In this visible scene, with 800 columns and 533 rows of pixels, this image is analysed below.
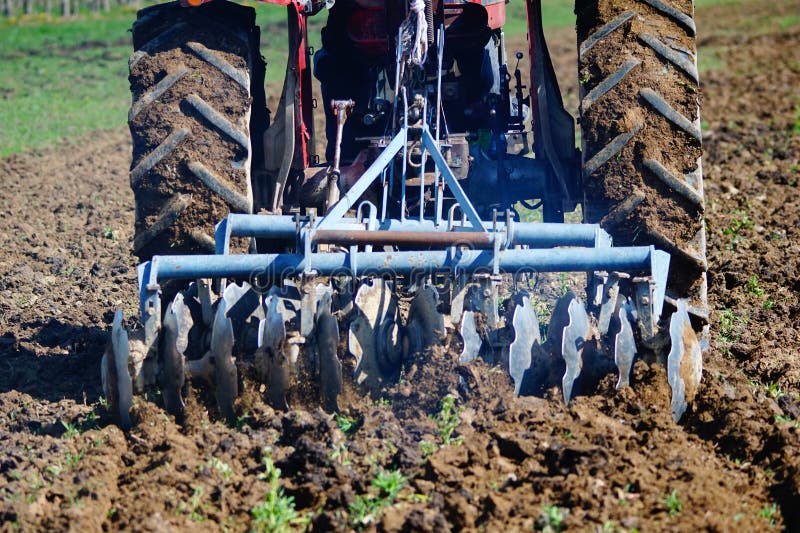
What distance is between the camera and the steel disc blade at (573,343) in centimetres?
488

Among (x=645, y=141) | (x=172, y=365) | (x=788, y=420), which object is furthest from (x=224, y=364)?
(x=788, y=420)

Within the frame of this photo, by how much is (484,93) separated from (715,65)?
1385 cm

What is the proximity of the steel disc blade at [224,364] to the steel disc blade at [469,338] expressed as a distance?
1.00 meters

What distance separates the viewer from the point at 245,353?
500 centimetres

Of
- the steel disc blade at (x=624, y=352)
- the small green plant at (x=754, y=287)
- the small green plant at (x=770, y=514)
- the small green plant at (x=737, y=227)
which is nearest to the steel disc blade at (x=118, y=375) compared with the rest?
the steel disc blade at (x=624, y=352)

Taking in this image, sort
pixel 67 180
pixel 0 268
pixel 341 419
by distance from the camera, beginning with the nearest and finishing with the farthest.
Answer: pixel 341 419 < pixel 0 268 < pixel 67 180

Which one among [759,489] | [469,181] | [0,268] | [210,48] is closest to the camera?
[759,489]

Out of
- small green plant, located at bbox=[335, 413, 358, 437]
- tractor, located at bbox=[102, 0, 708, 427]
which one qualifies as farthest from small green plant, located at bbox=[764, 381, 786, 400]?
small green plant, located at bbox=[335, 413, 358, 437]

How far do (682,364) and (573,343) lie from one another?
1.56ft

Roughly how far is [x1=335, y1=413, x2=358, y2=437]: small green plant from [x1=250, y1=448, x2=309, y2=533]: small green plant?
0.65 metres

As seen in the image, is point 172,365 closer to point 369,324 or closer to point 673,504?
point 369,324

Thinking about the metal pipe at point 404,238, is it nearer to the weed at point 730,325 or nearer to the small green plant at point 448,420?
the small green plant at point 448,420

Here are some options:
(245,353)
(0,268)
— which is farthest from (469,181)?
(0,268)

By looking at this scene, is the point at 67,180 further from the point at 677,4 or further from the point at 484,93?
the point at 677,4
